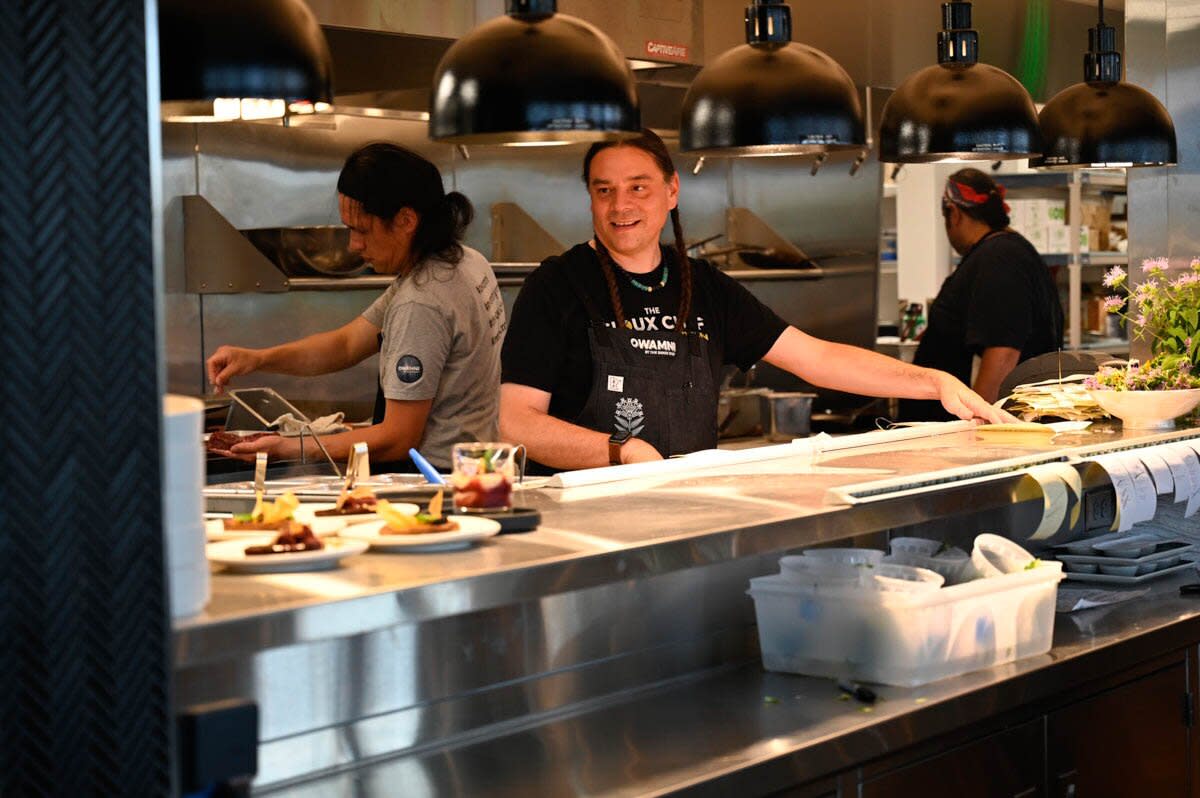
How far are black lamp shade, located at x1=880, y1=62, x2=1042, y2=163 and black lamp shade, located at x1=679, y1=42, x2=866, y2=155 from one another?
17.7 inches

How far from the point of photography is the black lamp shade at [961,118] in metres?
3.50

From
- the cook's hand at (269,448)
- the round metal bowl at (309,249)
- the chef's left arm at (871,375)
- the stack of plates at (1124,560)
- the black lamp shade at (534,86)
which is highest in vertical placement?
the black lamp shade at (534,86)

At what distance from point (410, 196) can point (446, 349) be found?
1.52 feet

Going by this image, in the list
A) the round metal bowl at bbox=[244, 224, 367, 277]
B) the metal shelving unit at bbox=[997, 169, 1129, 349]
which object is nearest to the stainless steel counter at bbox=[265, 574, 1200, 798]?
the round metal bowl at bbox=[244, 224, 367, 277]

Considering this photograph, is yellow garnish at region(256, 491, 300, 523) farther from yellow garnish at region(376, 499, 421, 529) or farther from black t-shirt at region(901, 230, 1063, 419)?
black t-shirt at region(901, 230, 1063, 419)

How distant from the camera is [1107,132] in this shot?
4.09m

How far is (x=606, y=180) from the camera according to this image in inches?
160

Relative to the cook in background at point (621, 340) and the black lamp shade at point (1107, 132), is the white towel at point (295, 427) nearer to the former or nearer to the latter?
the cook in background at point (621, 340)

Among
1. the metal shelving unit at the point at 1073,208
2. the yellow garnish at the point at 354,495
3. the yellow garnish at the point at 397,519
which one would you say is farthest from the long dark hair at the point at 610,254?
the metal shelving unit at the point at 1073,208

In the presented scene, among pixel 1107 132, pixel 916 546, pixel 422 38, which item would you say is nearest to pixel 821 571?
pixel 916 546

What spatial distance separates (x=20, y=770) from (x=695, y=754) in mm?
1116

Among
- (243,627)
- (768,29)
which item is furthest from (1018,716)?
(243,627)

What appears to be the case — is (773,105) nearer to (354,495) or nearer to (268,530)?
(354,495)

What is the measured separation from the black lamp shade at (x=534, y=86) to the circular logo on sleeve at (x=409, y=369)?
1.62 m
